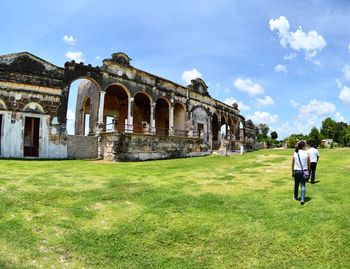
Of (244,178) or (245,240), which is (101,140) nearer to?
(244,178)

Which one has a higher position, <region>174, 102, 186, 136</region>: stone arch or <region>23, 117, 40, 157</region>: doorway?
<region>174, 102, 186, 136</region>: stone arch

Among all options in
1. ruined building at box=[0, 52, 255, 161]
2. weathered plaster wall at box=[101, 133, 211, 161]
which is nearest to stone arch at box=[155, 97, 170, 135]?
ruined building at box=[0, 52, 255, 161]

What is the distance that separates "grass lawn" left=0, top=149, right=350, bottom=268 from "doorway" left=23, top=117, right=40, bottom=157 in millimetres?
9125

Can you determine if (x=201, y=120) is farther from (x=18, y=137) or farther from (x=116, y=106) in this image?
(x=18, y=137)

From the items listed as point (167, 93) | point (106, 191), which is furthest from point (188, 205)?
point (167, 93)

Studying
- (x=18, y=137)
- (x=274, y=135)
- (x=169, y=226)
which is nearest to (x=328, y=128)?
(x=274, y=135)

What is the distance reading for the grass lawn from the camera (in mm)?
5793

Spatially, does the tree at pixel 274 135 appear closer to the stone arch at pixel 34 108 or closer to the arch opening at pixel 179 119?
the arch opening at pixel 179 119

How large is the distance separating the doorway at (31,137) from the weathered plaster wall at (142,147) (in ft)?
12.6

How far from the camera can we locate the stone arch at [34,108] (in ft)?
59.7

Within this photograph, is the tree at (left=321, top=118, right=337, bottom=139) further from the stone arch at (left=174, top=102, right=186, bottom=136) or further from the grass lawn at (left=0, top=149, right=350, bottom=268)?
the grass lawn at (left=0, top=149, right=350, bottom=268)

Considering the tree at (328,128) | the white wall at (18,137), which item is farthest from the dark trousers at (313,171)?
the tree at (328,128)

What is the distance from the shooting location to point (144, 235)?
6.71m

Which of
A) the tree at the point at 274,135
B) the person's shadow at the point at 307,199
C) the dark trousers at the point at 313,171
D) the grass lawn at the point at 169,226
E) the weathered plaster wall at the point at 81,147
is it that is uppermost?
the tree at the point at 274,135
